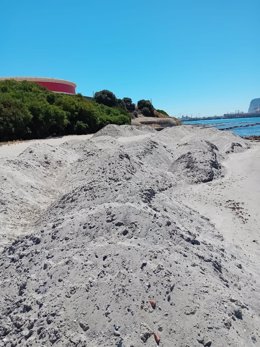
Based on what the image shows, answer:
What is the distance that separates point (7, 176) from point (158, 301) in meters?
6.21

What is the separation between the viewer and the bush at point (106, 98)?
4762 cm

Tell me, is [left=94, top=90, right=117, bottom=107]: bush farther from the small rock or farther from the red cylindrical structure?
the small rock

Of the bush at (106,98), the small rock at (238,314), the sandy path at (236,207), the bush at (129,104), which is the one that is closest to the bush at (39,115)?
the sandy path at (236,207)

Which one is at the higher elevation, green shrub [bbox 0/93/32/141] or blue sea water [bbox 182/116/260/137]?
green shrub [bbox 0/93/32/141]

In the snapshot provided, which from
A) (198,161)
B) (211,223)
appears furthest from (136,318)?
(198,161)

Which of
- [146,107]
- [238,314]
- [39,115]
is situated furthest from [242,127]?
[238,314]

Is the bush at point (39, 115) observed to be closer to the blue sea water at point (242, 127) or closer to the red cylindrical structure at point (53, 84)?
the red cylindrical structure at point (53, 84)

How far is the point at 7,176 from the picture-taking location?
941cm

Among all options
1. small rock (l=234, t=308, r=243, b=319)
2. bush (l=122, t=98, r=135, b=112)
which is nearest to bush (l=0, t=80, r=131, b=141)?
small rock (l=234, t=308, r=243, b=319)

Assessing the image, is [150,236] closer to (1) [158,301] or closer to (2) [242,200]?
(1) [158,301]

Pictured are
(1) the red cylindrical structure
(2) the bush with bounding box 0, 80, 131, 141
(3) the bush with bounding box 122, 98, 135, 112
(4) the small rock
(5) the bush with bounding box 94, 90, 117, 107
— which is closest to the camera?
(4) the small rock

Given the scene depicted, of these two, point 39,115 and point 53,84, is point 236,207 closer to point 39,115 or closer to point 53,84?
point 39,115

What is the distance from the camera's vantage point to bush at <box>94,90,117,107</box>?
4762 centimetres

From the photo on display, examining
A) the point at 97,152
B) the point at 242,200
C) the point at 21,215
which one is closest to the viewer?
the point at 21,215
